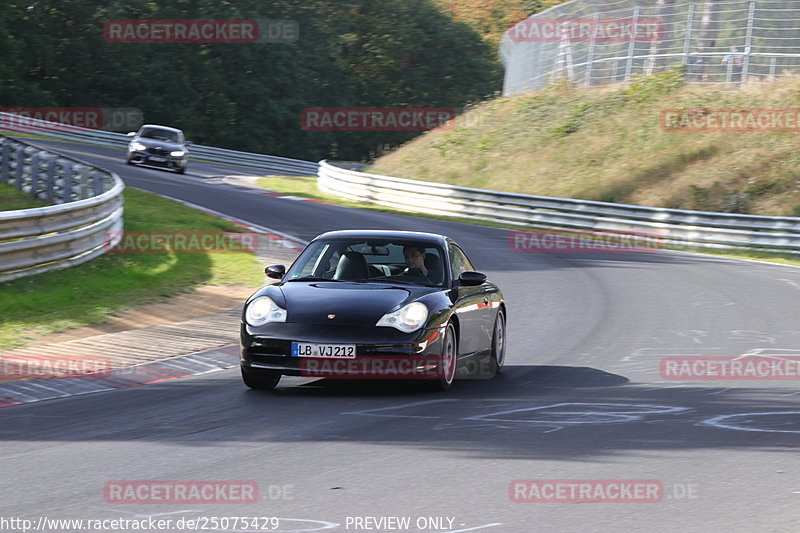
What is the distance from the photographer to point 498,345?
11289mm

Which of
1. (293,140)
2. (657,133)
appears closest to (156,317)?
(657,133)

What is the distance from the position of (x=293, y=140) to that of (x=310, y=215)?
42.2 metres

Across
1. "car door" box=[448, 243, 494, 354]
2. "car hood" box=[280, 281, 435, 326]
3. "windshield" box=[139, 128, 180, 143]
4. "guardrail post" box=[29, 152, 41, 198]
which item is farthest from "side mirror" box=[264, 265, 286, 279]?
"windshield" box=[139, 128, 180, 143]

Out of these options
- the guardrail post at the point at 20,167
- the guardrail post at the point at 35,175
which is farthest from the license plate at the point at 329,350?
the guardrail post at the point at 20,167

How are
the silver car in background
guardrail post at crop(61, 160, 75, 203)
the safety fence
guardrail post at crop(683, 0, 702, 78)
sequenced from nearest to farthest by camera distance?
guardrail post at crop(61, 160, 75, 203), the silver car in background, the safety fence, guardrail post at crop(683, 0, 702, 78)

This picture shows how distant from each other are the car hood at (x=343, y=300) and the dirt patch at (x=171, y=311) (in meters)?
3.46

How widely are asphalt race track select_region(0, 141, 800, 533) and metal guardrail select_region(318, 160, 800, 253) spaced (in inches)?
602

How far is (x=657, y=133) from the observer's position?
40.0 m

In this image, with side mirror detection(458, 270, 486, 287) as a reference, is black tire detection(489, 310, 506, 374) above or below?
below

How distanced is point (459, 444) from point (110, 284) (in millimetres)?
8997

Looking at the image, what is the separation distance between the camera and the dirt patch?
41.0ft

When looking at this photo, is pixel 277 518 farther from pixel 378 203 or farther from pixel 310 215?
pixel 378 203

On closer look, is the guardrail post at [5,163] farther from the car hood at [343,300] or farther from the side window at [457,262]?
the car hood at [343,300]

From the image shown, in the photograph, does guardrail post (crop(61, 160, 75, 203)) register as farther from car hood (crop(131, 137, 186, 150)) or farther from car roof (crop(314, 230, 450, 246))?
car hood (crop(131, 137, 186, 150))
